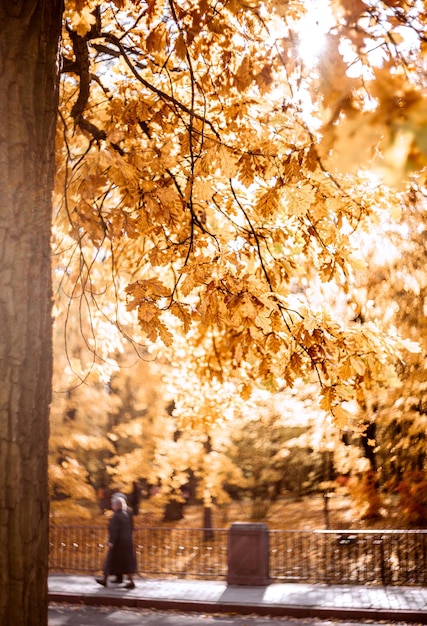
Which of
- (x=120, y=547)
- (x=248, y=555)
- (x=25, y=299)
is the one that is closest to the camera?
(x=25, y=299)

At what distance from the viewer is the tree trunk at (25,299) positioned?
Result: 11.9 feet

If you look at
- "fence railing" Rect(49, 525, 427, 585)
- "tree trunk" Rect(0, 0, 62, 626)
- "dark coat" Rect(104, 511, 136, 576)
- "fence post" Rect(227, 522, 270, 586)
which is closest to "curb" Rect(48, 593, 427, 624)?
"dark coat" Rect(104, 511, 136, 576)

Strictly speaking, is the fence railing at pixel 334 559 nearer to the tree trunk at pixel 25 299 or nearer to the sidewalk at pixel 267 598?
the sidewalk at pixel 267 598

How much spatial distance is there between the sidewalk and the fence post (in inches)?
9.5

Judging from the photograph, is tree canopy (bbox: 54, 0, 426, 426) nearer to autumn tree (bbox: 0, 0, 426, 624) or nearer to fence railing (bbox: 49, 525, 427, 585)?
autumn tree (bbox: 0, 0, 426, 624)

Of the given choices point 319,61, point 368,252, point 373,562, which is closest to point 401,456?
point 373,562

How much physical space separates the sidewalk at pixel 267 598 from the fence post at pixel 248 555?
24cm

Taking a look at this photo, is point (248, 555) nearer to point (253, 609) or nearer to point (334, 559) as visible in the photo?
point (253, 609)

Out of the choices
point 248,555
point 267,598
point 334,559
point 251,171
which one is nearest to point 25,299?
point 251,171

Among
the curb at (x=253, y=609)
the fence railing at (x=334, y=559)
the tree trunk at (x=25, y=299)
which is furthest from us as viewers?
the fence railing at (x=334, y=559)

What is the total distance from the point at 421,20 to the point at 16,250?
13.0 ft

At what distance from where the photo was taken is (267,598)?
1330 cm

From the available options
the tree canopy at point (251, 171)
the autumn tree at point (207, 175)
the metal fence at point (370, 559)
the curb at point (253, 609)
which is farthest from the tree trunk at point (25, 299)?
the metal fence at point (370, 559)

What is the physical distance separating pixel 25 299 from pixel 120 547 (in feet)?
37.4
